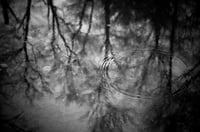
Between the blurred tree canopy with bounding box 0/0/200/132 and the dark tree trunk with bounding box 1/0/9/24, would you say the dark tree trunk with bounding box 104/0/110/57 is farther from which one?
the dark tree trunk with bounding box 1/0/9/24

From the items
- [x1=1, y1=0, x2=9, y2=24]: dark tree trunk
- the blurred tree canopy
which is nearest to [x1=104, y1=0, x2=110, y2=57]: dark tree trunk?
the blurred tree canopy

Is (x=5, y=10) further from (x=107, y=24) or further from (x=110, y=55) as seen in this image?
(x=110, y=55)

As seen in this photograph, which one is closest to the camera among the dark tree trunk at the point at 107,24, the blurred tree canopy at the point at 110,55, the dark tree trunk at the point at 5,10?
the blurred tree canopy at the point at 110,55

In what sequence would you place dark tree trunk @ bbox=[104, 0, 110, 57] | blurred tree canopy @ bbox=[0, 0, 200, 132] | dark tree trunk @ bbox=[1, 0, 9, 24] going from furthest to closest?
1. dark tree trunk @ bbox=[1, 0, 9, 24]
2. dark tree trunk @ bbox=[104, 0, 110, 57]
3. blurred tree canopy @ bbox=[0, 0, 200, 132]

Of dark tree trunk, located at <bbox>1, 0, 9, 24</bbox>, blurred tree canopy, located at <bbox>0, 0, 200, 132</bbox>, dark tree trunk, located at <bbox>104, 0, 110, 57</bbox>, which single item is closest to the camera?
blurred tree canopy, located at <bbox>0, 0, 200, 132</bbox>

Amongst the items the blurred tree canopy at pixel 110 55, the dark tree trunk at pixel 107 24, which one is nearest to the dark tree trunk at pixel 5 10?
the blurred tree canopy at pixel 110 55

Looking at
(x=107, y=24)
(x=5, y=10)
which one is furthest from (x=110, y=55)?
(x=5, y=10)

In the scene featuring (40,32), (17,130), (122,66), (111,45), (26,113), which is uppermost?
(40,32)

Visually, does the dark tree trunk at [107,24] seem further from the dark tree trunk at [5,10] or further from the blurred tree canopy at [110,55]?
the dark tree trunk at [5,10]

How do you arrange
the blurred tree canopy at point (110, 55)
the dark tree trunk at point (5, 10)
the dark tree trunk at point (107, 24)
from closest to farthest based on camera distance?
the blurred tree canopy at point (110, 55) → the dark tree trunk at point (107, 24) → the dark tree trunk at point (5, 10)

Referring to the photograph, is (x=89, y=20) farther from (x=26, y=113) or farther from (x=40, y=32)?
(x=26, y=113)

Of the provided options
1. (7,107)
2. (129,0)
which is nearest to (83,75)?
(7,107)
